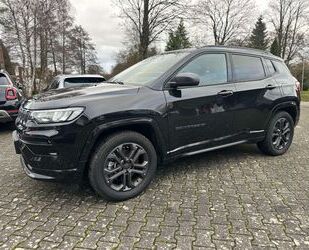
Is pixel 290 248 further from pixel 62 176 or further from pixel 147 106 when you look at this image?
pixel 62 176

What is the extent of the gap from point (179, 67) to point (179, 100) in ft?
1.44

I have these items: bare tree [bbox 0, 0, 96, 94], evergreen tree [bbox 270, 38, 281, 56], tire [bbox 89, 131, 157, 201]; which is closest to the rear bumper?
tire [bbox 89, 131, 157, 201]

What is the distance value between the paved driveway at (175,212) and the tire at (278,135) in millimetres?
531

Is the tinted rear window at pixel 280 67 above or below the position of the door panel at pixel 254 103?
above

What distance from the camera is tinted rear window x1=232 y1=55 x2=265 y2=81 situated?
14.1ft

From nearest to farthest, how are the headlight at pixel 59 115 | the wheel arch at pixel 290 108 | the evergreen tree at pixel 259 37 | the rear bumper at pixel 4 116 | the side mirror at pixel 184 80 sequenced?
the headlight at pixel 59 115
the side mirror at pixel 184 80
the wheel arch at pixel 290 108
the rear bumper at pixel 4 116
the evergreen tree at pixel 259 37

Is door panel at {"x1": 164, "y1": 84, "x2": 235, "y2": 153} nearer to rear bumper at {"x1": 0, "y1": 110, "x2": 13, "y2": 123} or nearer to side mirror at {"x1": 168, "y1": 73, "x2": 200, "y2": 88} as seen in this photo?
side mirror at {"x1": 168, "y1": 73, "x2": 200, "y2": 88}

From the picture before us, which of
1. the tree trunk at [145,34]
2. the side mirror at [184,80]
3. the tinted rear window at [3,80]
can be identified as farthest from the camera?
the tree trunk at [145,34]

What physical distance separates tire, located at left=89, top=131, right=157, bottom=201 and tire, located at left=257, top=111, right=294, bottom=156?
2236mm

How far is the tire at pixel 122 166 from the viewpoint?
310 cm

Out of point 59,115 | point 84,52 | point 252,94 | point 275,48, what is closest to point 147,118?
point 59,115

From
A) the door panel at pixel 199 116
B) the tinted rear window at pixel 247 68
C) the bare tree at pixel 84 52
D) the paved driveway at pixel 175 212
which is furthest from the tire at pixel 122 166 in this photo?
the bare tree at pixel 84 52

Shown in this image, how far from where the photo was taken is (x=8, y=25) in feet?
78.0

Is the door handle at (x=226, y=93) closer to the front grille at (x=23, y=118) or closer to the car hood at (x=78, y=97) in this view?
the car hood at (x=78, y=97)
